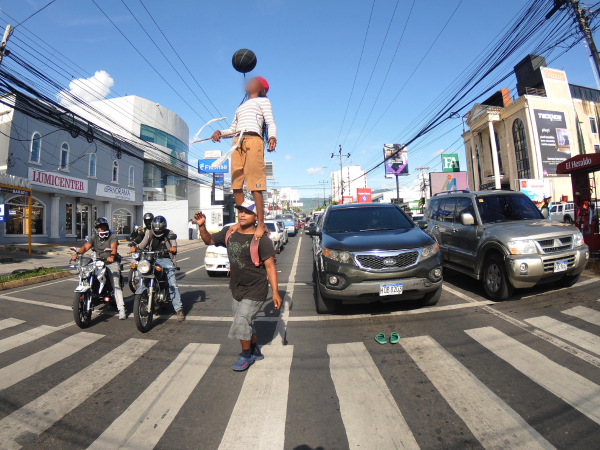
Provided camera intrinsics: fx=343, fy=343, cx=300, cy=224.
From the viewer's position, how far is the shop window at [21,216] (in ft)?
59.8

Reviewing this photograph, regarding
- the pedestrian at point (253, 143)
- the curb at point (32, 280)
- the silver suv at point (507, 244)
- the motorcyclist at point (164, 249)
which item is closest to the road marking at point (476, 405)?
the pedestrian at point (253, 143)

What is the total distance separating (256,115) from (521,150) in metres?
31.6

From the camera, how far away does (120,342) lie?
15.6ft

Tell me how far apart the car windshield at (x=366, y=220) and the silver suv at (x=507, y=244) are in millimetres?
1384

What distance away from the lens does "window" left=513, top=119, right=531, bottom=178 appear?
2817cm

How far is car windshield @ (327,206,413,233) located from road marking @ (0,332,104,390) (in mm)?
4117

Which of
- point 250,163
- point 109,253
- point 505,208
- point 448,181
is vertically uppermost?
point 448,181

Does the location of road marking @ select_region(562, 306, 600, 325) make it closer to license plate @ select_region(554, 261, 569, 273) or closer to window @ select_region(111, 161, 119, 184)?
license plate @ select_region(554, 261, 569, 273)

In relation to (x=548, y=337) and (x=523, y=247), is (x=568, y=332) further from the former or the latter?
(x=523, y=247)

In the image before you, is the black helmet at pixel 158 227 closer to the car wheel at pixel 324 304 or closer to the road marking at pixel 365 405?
the car wheel at pixel 324 304

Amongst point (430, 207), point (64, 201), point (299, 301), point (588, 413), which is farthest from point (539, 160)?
point (64, 201)

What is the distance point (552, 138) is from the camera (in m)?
27.5

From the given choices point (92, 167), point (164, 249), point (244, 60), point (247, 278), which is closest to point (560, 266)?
point (247, 278)

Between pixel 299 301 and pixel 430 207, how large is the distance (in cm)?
477
